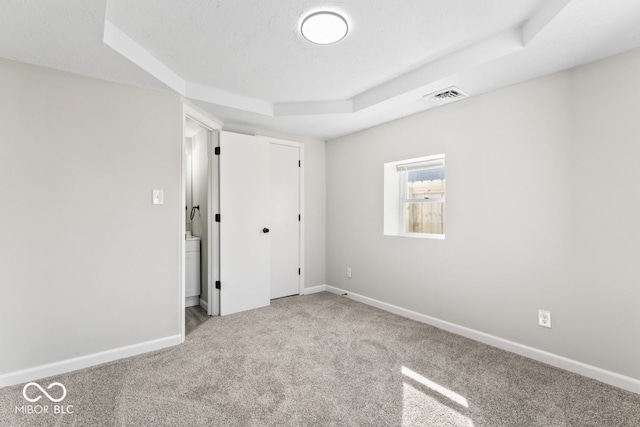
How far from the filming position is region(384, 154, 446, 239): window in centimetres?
325

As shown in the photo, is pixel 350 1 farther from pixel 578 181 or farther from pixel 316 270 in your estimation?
pixel 316 270

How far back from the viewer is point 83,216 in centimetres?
231

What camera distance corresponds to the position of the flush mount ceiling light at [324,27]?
184 cm

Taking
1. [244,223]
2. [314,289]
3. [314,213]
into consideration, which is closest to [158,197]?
[244,223]

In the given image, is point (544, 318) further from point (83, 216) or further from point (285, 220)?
point (83, 216)

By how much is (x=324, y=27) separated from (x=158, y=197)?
191 centimetres

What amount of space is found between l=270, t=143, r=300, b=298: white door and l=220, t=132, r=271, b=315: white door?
21 centimetres

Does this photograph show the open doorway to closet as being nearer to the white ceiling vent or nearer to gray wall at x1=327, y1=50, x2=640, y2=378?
gray wall at x1=327, y1=50, x2=640, y2=378

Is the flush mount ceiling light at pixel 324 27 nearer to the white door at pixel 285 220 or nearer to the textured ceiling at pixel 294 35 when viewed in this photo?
the textured ceiling at pixel 294 35

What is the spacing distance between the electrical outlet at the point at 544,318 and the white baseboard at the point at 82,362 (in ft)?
9.85

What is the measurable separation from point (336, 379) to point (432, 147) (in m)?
2.33

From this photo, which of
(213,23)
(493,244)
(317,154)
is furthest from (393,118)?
(213,23)

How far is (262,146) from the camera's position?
12.4 feet

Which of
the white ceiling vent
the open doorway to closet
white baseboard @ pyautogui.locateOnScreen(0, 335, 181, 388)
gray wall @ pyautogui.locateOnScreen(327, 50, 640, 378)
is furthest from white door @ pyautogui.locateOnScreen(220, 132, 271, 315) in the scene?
the white ceiling vent
